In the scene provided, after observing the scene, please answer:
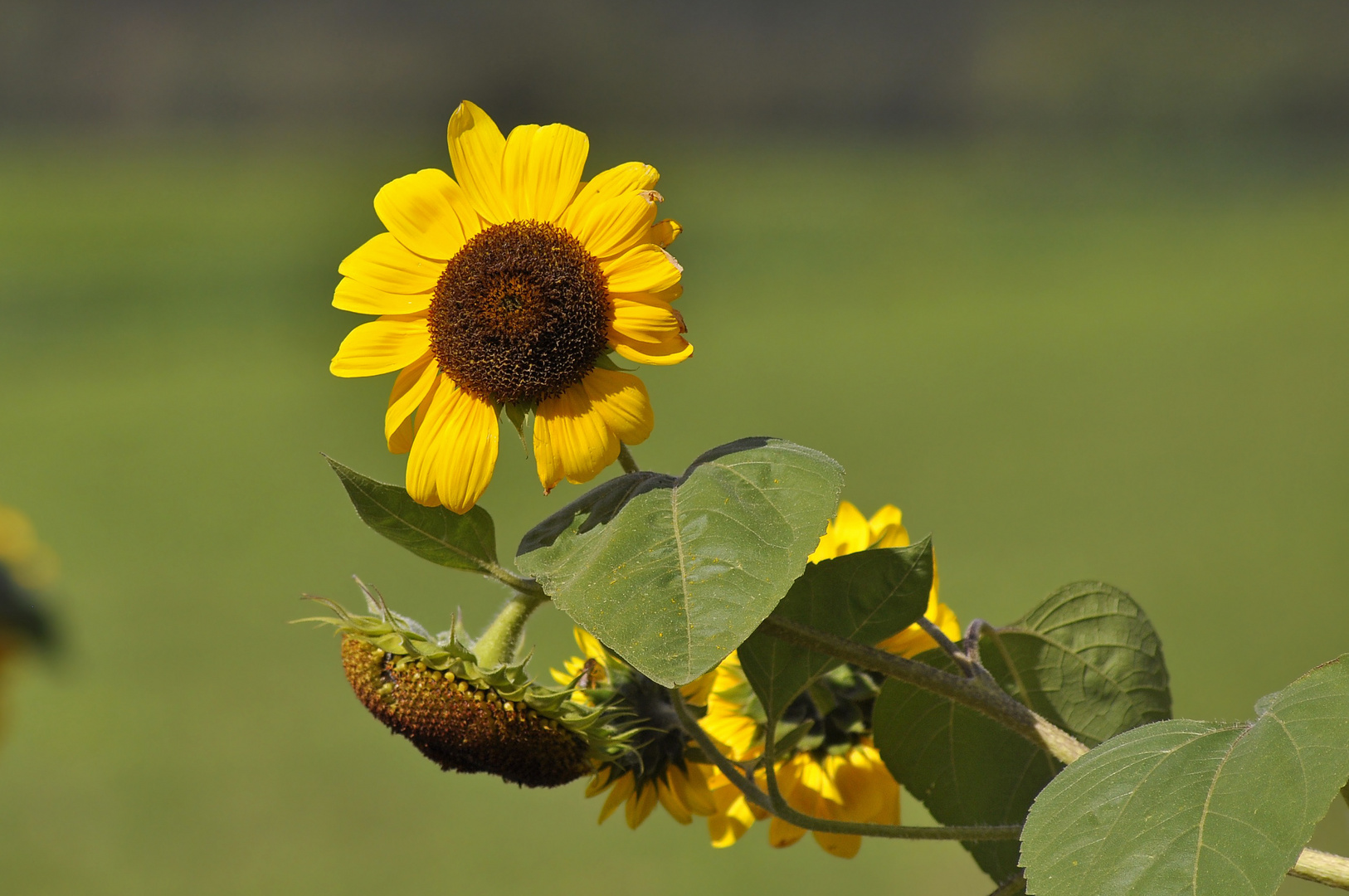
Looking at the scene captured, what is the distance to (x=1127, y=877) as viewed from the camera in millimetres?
162

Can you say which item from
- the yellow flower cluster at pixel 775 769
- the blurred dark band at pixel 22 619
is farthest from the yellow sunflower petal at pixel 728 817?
the blurred dark band at pixel 22 619

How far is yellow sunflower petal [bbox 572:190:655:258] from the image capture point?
212 millimetres

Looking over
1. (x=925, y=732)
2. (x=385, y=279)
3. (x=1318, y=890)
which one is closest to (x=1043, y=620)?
(x=925, y=732)

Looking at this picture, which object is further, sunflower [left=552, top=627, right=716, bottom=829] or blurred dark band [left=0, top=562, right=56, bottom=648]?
blurred dark band [left=0, top=562, right=56, bottom=648]

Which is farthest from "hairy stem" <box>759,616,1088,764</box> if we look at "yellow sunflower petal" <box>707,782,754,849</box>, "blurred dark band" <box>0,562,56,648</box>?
"blurred dark band" <box>0,562,56,648</box>

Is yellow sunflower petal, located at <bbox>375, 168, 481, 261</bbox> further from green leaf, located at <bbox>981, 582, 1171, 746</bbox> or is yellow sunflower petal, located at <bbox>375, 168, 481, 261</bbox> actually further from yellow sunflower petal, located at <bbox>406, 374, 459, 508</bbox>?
green leaf, located at <bbox>981, 582, 1171, 746</bbox>

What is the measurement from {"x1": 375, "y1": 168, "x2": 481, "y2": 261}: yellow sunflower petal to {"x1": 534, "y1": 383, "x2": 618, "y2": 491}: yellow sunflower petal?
1.4 inches

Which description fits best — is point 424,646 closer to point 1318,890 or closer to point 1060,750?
point 1060,750

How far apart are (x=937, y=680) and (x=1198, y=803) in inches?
1.9

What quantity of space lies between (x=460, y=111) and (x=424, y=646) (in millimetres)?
103

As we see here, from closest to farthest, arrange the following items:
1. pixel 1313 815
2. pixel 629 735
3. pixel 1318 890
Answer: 1. pixel 1313 815
2. pixel 629 735
3. pixel 1318 890

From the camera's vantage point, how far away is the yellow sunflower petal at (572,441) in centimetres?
21

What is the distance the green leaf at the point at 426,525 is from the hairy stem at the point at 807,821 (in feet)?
0.15

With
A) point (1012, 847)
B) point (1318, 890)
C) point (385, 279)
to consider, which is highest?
point (385, 279)
